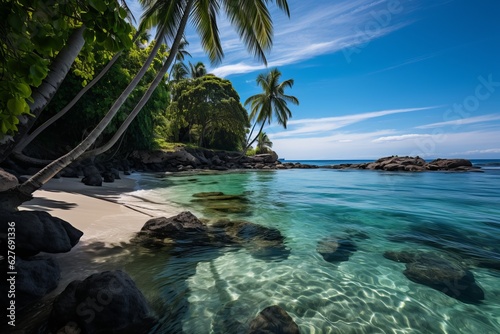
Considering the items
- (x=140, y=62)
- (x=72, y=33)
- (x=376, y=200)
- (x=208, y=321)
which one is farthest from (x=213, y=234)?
(x=140, y=62)

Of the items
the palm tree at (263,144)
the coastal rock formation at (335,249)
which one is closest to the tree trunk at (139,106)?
the coastal rock formation at (335,249)

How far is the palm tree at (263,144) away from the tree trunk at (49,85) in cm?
5079

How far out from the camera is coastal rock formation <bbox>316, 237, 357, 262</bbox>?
181 inches

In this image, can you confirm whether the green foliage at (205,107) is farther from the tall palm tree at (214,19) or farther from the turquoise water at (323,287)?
the turquoise water at (323,287)

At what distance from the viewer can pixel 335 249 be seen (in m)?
4.97

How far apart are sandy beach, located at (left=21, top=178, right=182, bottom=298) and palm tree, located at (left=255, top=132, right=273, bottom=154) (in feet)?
154

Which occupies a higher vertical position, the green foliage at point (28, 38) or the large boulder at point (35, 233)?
the green foliage at point (28, 38)

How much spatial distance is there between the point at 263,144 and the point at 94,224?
51.2 metres

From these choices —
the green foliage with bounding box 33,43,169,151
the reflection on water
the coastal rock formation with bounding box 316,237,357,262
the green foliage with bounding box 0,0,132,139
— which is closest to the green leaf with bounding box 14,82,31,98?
the green foliage with bounding box 0,0,132,139

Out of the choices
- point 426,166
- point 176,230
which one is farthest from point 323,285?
point 426,166

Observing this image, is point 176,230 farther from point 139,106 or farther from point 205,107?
point 205,107

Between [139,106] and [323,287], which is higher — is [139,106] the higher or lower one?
the higher one

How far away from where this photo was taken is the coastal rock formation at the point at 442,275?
3469mm

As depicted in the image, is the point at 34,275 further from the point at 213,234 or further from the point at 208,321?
the point at 213,234
